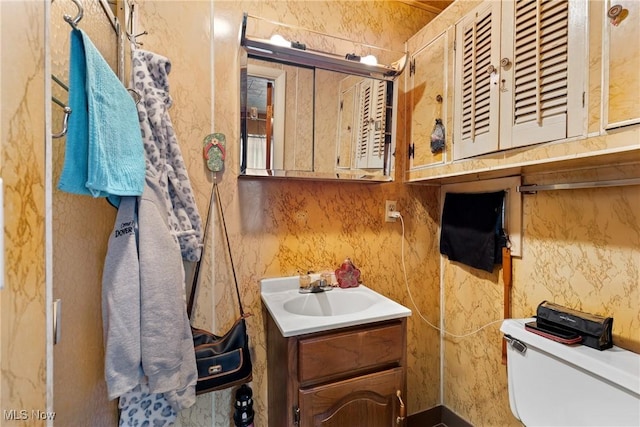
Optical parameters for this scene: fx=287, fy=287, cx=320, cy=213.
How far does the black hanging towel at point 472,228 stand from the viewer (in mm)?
1392

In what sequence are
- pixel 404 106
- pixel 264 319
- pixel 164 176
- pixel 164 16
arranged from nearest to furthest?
pixel 164 176
pixel 164 16
pixel 264 319
pixel 404 106

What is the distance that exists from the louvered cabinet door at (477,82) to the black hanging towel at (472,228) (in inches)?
13.0

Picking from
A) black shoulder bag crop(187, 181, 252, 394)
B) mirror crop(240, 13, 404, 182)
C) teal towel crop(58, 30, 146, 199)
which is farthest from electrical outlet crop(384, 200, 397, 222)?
teal towel crop(58, 30, 146, 199)

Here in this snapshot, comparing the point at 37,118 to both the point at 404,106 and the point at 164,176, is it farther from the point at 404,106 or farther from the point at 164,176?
the point at 404,106

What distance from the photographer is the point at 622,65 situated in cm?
76

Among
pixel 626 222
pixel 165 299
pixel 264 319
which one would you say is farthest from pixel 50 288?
pixel 626 222

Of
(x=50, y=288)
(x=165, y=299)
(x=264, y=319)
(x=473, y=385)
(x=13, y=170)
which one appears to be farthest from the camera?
(x=473, y=385)

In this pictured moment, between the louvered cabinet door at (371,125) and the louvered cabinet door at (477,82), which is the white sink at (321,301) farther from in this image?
the louvered cabinet door at (477,82)

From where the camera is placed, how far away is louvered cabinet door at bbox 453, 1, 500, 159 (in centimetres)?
111

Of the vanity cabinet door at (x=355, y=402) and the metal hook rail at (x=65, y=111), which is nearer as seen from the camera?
the metal hook rail at (x=65, y=111)

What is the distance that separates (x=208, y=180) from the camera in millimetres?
1309

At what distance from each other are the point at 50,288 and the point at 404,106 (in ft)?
5.52

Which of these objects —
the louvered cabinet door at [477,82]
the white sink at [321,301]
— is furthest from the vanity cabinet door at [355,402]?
the louvered cabinet door at [477,82]

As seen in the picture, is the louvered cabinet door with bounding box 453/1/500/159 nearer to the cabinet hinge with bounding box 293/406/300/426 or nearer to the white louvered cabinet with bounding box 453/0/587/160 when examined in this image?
the white louvered cabinet with bounding box 453/0/587/160
